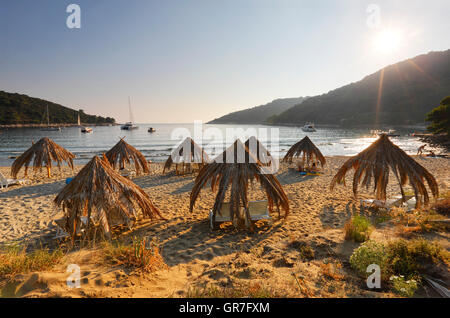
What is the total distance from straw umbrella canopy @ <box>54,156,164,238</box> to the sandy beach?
2.67 ft

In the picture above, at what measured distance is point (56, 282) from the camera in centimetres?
315

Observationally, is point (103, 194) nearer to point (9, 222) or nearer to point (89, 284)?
point (89, 284)

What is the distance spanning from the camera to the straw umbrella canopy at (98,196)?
5043 millimetres

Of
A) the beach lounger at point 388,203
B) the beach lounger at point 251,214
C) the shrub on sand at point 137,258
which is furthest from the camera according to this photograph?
the beach lounger at point 388,203

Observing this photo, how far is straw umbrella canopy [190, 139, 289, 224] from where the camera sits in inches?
223

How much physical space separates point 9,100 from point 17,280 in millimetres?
122270

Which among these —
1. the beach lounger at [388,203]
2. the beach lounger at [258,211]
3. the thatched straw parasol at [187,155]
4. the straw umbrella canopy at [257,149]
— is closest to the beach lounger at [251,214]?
the beach lounger at [258,211]

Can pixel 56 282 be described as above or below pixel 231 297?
above

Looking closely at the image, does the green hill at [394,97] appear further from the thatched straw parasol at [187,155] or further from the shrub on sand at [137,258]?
the shrub on sand at [137,258]

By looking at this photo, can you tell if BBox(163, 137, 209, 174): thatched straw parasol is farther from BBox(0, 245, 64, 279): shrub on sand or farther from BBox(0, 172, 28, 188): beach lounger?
BBox(0, 245, 64, 279): shrub on sand

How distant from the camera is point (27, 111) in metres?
87.8

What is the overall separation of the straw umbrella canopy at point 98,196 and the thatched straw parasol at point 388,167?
7.16 metres

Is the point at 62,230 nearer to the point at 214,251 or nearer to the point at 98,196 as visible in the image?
the point at 98,196
